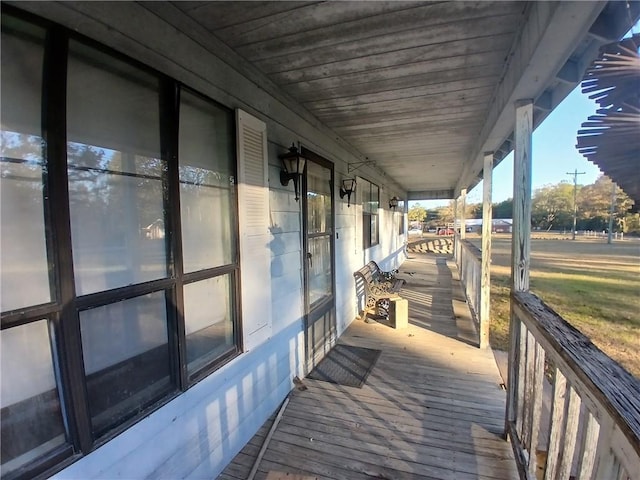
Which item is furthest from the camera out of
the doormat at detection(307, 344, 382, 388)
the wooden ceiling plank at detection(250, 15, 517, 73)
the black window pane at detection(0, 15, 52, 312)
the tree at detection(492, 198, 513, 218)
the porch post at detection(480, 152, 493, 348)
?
the tree at detection(492, 198, 513, 218)

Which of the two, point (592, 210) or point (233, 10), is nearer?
point (233, 10)

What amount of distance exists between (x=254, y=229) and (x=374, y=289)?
386cm

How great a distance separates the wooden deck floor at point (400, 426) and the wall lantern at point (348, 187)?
202cm

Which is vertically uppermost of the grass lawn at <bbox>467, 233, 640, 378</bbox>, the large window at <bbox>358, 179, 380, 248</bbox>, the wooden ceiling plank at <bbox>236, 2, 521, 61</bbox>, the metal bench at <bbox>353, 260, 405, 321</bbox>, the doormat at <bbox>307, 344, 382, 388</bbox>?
the wooden ceiling plank at <bbox>236, 2, 521, 61</bbox>

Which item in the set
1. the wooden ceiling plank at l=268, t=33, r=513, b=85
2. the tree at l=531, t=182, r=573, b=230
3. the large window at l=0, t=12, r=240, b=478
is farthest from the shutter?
the tree at l=531, t=182, r=573, b=230

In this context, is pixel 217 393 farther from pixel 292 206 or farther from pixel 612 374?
pixel 612 374

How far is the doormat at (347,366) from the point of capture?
3008mm

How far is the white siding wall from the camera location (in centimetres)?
129

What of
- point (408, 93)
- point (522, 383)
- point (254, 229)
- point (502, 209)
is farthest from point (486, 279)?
point (502, 209)

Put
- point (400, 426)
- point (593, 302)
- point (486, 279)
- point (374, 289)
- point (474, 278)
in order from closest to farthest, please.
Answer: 1. point (400, 426)
2. point (486, 279)
3. point (474, 278)
4. point (374, 289)
5. point (593, 302)

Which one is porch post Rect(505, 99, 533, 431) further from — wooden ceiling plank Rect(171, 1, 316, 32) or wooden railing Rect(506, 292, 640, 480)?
wooden ceiling plank Rect(171, 1, 316, 32)

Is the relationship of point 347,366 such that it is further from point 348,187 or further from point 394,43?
Result: point 394,43

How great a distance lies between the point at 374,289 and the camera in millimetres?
5637

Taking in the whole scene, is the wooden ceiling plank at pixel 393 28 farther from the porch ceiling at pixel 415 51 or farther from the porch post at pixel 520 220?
the porch post at pixel 520 220
